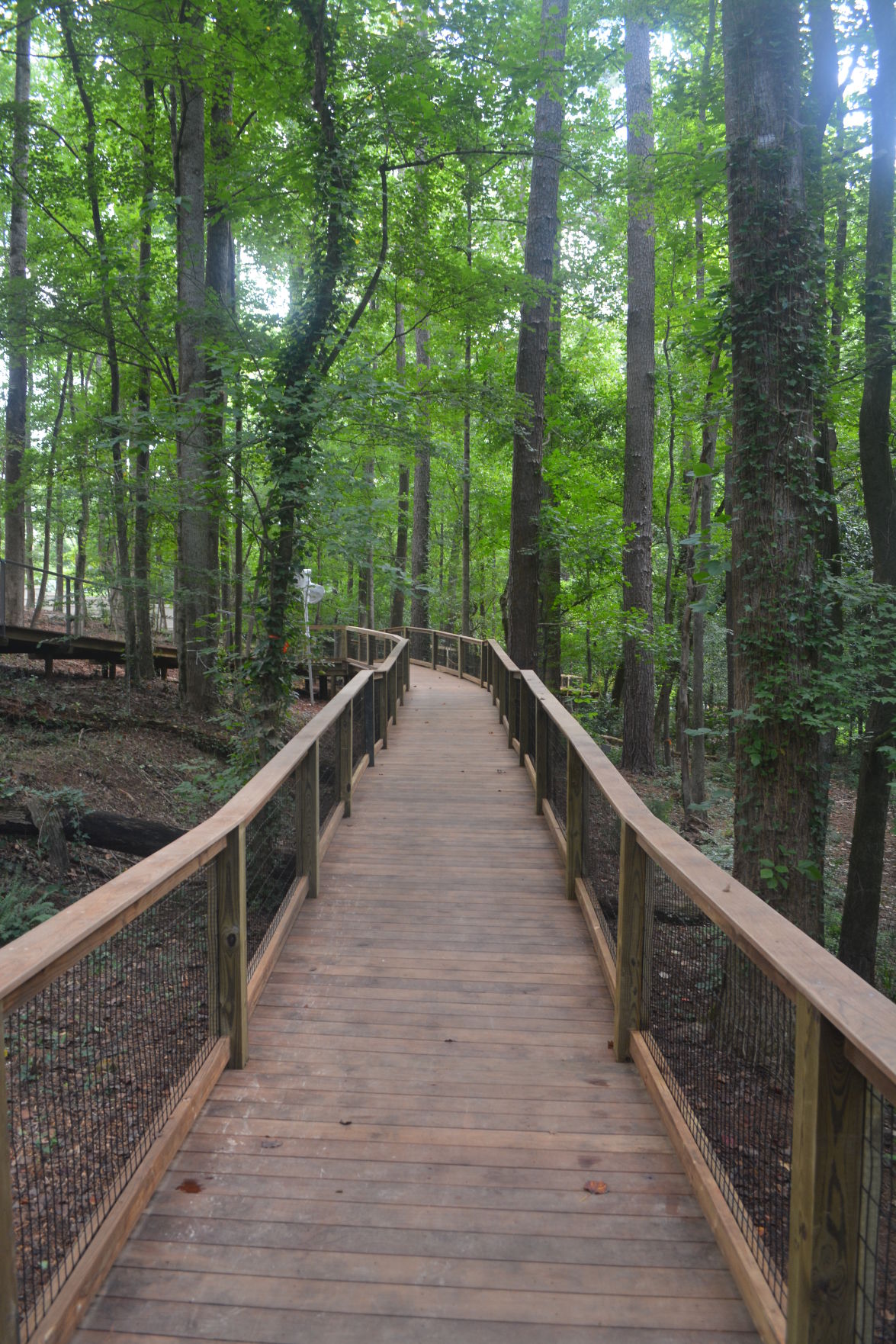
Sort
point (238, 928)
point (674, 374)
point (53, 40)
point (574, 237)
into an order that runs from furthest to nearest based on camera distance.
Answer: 1. point (574, 237)
2. point (674, 374)
3. point (53, 40)
4. point (238, 928)

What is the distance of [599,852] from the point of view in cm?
541

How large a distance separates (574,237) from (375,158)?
12.0 m

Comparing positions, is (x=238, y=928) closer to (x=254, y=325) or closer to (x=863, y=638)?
(x=863, y=638)

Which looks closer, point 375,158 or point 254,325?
point 254,325

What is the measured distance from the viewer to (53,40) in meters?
12.6

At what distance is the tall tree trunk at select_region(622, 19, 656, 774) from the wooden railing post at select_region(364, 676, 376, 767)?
577 centimetres

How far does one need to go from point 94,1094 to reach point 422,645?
19215 mm

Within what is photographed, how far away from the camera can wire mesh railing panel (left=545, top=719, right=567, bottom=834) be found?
595 centimetres

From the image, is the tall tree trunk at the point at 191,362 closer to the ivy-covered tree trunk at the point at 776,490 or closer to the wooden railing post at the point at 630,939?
the ivy-covered tree trunk at the point at 776,490

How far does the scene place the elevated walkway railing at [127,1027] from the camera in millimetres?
1936

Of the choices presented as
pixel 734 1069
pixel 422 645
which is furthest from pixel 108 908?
pixel 422 645

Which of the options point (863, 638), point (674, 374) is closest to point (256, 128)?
point (674, 374)

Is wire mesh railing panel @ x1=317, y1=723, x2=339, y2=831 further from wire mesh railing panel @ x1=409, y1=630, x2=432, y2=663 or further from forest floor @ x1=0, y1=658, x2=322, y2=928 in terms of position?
wire mesh railing panel @ x1=409, y1=630, x2=432, y2=663

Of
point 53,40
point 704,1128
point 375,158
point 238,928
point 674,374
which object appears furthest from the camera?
point 674,374
